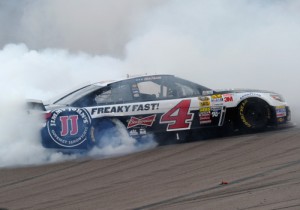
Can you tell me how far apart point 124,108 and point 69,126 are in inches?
39.8

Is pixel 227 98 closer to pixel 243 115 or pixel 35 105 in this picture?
pixel 243 115

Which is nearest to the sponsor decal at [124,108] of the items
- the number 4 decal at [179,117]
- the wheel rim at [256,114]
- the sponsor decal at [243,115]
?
the number 4 decal at [179,117]

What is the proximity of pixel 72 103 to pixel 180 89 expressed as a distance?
6.37ft

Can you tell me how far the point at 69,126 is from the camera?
32.5 ft

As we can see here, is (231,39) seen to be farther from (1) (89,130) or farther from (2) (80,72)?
(1) (89,130)

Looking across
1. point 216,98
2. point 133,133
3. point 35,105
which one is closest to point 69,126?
point 35,105

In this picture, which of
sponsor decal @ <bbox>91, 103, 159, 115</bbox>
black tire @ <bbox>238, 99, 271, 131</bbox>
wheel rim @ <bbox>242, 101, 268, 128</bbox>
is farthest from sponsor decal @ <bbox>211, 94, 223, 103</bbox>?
sponsor decal @ <bbox>91, 103, 159, 115</bbox>

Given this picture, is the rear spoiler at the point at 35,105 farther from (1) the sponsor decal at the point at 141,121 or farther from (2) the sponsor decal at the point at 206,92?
(2) the sponsor decal at the point at 206,92

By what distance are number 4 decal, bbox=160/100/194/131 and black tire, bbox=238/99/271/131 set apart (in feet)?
3.37

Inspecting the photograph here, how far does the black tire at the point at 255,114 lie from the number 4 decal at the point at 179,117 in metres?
1.03

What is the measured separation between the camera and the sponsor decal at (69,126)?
9.81m

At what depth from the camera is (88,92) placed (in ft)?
33.9

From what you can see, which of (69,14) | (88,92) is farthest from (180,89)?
(69,14)

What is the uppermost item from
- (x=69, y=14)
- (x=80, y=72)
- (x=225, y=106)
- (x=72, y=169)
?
(x=69, y=14)
